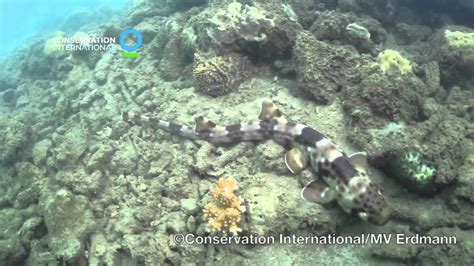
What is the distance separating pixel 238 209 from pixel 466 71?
565 cm

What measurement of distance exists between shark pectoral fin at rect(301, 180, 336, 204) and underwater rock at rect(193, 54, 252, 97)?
3179 millimetres

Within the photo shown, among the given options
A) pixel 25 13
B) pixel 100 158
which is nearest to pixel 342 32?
pixel 100 158

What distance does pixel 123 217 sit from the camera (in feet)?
20.7

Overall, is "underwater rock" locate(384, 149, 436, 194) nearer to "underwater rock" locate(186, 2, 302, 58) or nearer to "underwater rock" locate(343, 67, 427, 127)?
"underwater rock" locate(343, 67, 427, 127)

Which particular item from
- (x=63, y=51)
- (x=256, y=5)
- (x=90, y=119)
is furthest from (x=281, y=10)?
(x=63, y=51)

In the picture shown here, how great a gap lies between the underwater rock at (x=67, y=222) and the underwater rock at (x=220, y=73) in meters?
3.26

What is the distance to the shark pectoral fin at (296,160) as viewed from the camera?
19.9 ft

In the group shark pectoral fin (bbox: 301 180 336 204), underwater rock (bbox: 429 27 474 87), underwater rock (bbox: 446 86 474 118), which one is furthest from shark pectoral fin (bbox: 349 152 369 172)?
underwater rock (bbox: 429 27 474 87)

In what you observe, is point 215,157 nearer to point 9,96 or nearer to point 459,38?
point 459,38

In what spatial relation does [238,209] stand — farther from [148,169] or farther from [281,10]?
[281,10]

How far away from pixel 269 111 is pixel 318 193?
1.83 metres

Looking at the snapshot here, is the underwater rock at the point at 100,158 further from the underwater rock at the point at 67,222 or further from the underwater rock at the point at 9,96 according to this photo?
the underwater rock at the point at 9,96

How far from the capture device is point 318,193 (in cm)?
557

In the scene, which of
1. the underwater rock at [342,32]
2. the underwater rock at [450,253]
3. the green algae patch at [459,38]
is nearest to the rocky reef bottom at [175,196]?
the underwater rock at [450,253]
